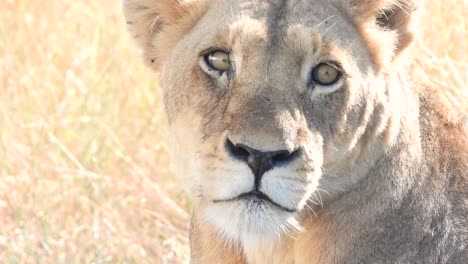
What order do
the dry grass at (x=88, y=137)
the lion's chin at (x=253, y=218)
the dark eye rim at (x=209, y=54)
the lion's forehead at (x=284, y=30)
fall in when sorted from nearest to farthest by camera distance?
the lion's chin at (x=253, y=218)
the lion's forehead at (x=284, y=30)
the dark eye rim at (x=209, y=54)
the dry grass at (x=88, y=137)

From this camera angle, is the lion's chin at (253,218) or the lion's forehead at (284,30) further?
the lion's forehead at (284,30)

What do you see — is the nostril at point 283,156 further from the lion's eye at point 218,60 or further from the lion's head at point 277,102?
the lion's eye at point 218,60

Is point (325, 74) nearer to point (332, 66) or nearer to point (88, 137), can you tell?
point (332, 66)

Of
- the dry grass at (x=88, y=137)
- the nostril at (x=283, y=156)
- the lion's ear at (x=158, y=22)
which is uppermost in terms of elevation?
the lion's ear at (x=158, y=22)

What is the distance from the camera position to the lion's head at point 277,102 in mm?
3320


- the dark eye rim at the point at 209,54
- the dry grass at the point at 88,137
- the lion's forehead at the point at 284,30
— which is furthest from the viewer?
the dry grass at the point at 88,137

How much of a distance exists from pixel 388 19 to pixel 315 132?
0.58 m

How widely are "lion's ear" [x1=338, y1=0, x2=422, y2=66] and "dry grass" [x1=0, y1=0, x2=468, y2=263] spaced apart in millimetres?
970

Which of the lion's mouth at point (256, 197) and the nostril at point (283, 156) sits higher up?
the nostril at point (283, 156)

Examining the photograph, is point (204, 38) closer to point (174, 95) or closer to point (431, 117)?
point (174, 95)

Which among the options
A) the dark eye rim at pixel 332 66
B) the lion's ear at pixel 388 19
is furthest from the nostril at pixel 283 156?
the lion's ear at pixel 388 19

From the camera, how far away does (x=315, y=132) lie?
347 centimetres

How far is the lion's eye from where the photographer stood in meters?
3.57

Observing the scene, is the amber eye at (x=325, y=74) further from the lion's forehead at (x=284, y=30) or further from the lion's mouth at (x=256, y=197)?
the lion's mouth at (x=256, y=197)
